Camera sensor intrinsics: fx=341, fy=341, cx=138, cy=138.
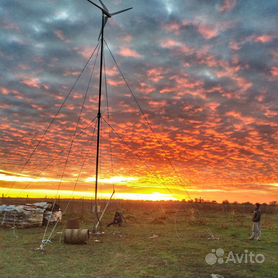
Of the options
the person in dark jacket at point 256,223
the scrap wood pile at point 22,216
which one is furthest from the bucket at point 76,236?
the person in dark jacket at point 256,223

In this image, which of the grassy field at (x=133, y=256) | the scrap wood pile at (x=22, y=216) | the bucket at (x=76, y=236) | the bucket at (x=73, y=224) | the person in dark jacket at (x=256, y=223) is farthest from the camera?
the scrap wood pile at (x=22, y=216)

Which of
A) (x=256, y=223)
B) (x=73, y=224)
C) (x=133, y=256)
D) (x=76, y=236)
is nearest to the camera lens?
(x=133, y=256)

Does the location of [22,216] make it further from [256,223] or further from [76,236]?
[256,223]

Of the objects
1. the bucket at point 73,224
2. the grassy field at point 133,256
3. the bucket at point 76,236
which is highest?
the bucket at point 73,224

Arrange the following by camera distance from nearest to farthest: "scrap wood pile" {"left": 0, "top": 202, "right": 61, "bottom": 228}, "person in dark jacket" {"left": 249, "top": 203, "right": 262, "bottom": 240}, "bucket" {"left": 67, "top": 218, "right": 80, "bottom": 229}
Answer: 1. "bucket" {"left": 67, "top": 218, "right": 80, "bottom": 229}
2. "person in dark jacket" {"left": 249, "top": 203, "right": 262, "bottom": 240}
3. "scrap wood pile" {"left": 0, "top": 202, "right": 61, "bottom": 228}

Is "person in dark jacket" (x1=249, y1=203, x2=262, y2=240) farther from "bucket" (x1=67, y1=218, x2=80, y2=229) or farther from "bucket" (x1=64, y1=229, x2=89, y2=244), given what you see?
"bucket" (x1=67, y1=218, x2=80, y2=229)

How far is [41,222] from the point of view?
111ft

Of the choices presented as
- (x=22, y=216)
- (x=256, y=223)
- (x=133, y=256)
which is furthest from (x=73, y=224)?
(x=256, y=223)

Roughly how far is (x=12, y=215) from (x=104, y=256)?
666 inches

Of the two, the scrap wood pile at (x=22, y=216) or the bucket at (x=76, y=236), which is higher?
the scrap wood pile at (x=22, y=216)

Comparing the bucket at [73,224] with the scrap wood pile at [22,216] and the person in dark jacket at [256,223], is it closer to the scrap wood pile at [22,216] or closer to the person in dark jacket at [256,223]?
the scrap wood pile at [22,216]

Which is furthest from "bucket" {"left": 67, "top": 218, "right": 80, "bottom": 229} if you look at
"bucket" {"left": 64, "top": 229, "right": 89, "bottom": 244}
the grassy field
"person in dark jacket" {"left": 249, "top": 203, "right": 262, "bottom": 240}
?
"person in dark jacket" {"left": 249, "top": 203, "right": 262, "bottom": 240}

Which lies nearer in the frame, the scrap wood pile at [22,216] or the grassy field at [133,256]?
the grassy field at [133,256]

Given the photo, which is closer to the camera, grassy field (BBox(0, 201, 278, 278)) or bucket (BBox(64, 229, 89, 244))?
grassy field (BBox(0, 201, 278, 278))
